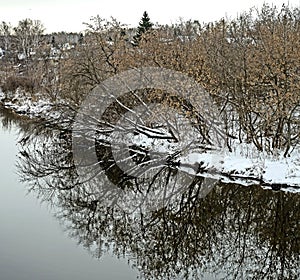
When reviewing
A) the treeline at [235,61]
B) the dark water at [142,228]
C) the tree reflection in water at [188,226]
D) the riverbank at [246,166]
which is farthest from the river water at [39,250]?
the treeline at [235,61]

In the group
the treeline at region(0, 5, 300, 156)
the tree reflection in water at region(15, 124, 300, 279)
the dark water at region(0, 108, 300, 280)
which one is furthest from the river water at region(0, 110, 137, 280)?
the treeline at region(0, 5, 300, 156)

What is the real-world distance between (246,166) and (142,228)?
11.4 feet

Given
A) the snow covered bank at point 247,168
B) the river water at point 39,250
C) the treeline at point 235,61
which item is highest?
the treeline at point 235,61

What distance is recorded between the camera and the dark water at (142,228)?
686 cm

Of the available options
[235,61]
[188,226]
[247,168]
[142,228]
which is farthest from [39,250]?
[235,61]

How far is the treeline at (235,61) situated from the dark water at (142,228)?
1.95 metres

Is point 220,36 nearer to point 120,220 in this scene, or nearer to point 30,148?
point 120,220

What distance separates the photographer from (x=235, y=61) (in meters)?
10.9

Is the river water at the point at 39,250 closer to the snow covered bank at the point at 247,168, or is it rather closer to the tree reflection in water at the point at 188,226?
the tree reflection in water at the point at 188,226

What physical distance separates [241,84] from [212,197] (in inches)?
118

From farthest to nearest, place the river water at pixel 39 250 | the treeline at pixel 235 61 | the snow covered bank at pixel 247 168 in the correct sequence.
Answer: the treeline at pixel 235 61
the snow covered bank at pixel 247 168
the river water at pixel 39 250

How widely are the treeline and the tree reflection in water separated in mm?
1965

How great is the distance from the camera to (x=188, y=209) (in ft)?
30.1

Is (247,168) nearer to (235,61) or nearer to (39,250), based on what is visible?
(235,61)
